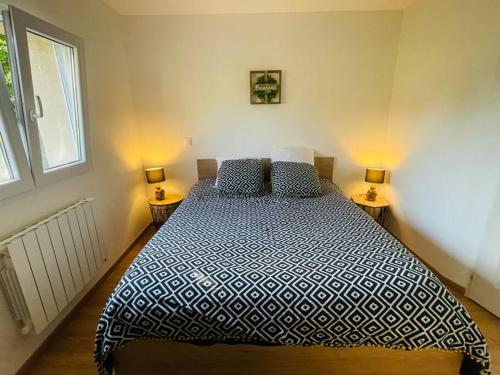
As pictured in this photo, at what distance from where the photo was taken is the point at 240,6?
236 cm

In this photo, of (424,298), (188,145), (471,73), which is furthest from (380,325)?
(188,145)

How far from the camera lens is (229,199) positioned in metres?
2.28

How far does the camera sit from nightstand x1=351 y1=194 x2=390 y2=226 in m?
2.61

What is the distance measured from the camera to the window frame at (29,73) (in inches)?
51.8

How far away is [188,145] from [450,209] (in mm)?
2594

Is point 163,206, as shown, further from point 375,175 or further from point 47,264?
point 375,175

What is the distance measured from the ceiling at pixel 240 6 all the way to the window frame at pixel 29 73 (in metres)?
0.84

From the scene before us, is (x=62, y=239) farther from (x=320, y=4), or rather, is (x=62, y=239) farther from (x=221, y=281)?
(x=320, y=4)

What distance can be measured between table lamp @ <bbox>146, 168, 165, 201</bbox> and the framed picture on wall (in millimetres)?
1326

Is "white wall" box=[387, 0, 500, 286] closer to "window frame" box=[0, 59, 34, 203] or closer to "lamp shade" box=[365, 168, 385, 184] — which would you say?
"lamp shade" box=[365, 168, 385, 184]

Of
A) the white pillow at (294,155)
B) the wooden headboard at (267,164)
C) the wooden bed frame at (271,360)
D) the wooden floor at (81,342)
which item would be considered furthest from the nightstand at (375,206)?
the wooden bed frame at (271,360)

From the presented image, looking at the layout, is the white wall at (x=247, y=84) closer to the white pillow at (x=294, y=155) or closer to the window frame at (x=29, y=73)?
the white pillow at (x=294, y=155)

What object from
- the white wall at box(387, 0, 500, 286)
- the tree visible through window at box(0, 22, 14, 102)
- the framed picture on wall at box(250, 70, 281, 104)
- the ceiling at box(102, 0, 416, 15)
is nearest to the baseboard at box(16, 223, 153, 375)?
the tree visible through window at box(0, 22, 14, 102)

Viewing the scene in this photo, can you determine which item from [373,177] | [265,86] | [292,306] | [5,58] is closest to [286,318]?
[292,306]
